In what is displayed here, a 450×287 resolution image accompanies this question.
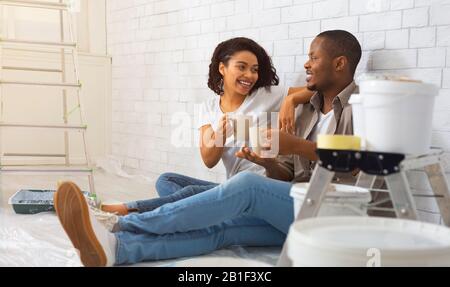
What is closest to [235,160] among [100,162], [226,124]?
[226,124]

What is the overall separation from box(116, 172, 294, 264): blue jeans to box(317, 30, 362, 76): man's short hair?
0.66 metres

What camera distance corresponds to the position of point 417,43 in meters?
2.09

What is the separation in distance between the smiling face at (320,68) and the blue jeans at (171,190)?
67cm

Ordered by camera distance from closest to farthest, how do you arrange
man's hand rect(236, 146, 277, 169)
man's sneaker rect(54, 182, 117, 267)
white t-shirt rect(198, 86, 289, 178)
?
man's sneaker rect(54, 182, 117, 267) → man's hand rect(236, 146, 277, 169) → white t-shirt rect(198, 86, 289, 178)

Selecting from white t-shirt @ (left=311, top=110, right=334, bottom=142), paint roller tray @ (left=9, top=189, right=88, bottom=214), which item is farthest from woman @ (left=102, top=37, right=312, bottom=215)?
paint roller tray @ (left=9, top=189, right=88, bottom=214)

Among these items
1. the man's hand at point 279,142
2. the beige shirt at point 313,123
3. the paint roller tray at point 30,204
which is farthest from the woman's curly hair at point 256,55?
the paint roller tray at point 30,204

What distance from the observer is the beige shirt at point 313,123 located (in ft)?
6.37

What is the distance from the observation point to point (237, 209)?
1751 mm

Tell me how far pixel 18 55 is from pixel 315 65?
2768 mm

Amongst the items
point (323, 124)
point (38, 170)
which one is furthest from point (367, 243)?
→ point (38, 170)

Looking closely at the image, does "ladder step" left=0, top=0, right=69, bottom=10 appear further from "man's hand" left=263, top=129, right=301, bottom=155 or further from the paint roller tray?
"man's hand" left=263, top=129, right=301, bottom=155

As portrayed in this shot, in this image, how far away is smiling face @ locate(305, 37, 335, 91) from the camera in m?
2.13

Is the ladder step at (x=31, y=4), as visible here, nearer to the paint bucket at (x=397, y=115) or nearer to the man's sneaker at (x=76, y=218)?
the man's sneaker at (x=76, y=218)
